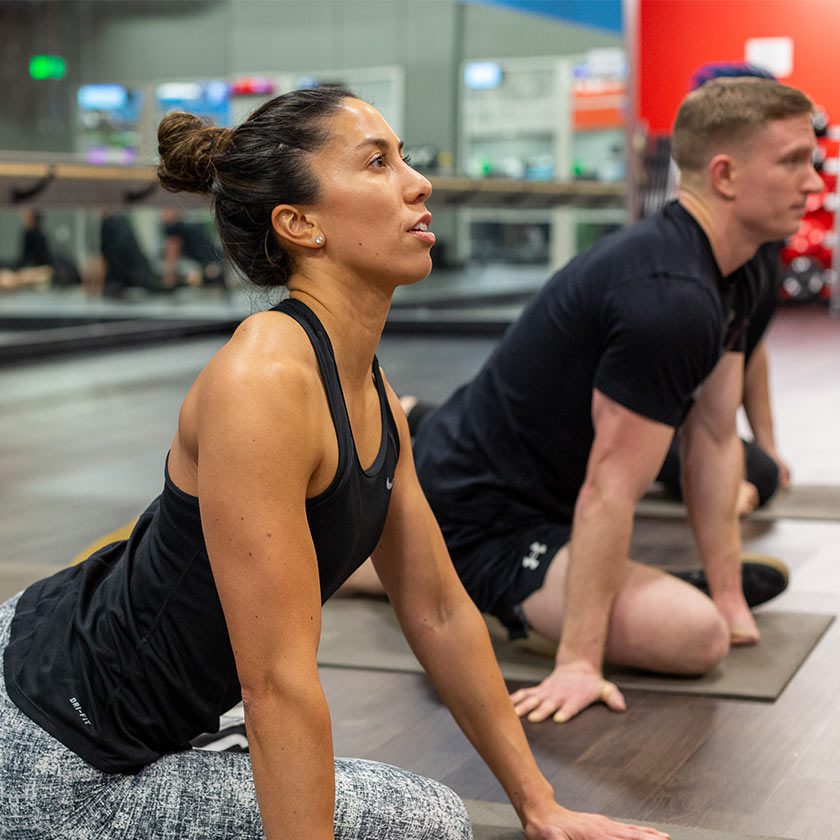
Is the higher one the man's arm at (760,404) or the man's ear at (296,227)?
the man's ear at (296,227)

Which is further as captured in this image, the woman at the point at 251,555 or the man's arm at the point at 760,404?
the man's arm at the point at 760,404

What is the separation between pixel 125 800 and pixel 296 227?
1.96ft

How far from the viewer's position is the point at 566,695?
7.04ft

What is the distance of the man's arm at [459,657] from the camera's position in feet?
4.94

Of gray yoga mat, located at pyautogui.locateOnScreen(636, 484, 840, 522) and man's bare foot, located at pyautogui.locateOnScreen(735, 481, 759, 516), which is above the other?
man's bare foot, located at pyautogui.locateOnScreen(735, 481, 759, 516)

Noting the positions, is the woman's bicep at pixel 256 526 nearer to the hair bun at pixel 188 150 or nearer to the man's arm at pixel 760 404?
the hair bun at pixel 188 150

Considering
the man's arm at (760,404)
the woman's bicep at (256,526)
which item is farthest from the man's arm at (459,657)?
the man's arm at (760,404)

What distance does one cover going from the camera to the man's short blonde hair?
88.7 inches

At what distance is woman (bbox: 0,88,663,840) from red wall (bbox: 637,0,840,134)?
1144 cm

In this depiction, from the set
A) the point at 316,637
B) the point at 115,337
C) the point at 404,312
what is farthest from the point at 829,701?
the point at 404,312

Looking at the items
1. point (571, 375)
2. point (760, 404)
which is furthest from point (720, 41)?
point (571, 375)

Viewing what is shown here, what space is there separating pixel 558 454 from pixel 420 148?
7391 mm

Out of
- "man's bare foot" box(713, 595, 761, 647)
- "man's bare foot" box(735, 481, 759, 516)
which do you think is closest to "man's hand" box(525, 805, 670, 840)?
"man's bare foot" box(713, 595, 761, 647)

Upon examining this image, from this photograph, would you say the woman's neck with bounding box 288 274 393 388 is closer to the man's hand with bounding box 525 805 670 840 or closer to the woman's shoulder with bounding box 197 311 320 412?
the woman's shoulder with bounding box 197 311 320 412
